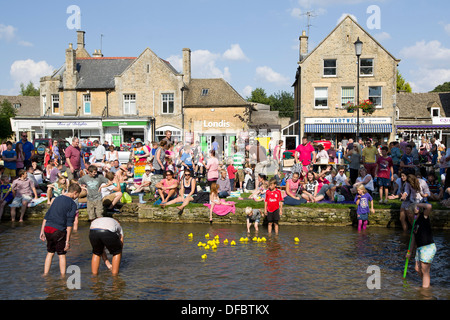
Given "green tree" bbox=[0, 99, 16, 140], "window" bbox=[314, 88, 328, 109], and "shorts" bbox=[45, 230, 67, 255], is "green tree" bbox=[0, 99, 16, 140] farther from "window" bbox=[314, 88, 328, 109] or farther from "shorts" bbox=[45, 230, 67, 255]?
"shorts" bbox=[45, 230, 67, 255]

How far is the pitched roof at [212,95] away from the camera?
39.0m

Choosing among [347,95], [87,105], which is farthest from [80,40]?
[347,95]

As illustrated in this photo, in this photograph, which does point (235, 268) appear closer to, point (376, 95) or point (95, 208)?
point (95, 208)

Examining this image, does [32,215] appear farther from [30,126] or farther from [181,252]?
[30,126]

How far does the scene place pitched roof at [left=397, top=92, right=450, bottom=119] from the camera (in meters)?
48.1

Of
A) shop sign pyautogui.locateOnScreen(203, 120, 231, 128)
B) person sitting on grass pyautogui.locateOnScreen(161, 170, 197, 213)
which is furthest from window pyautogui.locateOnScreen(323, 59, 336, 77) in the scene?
person sitting on grass pyautogui.locateOnScreen(161, 170, 197, 213)

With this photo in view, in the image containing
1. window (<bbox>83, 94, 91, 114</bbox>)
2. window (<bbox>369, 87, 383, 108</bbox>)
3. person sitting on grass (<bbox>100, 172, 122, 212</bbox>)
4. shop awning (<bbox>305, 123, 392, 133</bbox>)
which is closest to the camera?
person sitting on grass (<bbox>100, 172, 122, 212</bbox>)

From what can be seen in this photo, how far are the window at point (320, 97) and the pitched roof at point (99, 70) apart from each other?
17115 millimetres

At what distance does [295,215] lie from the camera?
15.3 meters

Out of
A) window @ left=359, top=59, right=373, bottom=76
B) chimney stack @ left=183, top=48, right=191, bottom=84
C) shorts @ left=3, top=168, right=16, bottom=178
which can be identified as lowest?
shorts @ left=3, top=168, right=16, bottom=178

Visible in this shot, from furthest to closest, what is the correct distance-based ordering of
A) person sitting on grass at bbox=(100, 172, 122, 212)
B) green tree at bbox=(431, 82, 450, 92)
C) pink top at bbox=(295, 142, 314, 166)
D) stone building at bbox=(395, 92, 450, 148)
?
green tree at bbox=(431, 82, 450, 92) < stone building at bbox=(395, 92, 450, 148) < pink top at bbox=(295, 142, 314, 166) < person sitting on grass at bbox=(100, 172, 122, 212)

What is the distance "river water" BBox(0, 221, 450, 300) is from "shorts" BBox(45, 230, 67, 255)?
26.8 inches

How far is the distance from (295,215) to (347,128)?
876 inches
